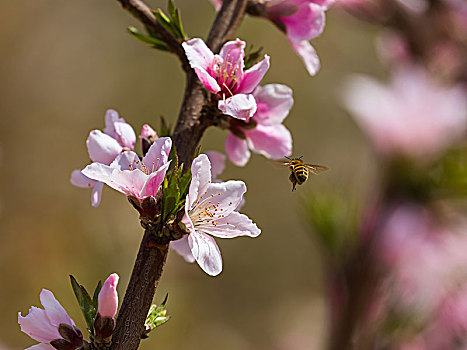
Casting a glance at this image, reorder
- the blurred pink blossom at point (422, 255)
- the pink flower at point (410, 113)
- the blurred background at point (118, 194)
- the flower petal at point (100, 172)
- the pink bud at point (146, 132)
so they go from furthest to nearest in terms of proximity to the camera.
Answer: the blurred background at point (118, 194), the pink flower at point (410, 113), the blurred pink blossom at point (422, 255), the pink bud at point (146, 132), the flower petal at point (100, 172)

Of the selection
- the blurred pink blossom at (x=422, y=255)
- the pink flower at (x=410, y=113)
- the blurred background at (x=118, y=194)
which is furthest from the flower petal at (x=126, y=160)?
the blurred background at (x=118, y=194)

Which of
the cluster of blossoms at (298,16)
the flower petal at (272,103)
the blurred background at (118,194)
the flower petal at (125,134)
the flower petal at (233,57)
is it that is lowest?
the blurred background at (118,194)

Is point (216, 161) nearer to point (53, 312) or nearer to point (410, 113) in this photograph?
point (53, 312)

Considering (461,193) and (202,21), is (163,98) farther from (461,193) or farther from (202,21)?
(461,193)

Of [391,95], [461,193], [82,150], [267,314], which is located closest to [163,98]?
[82,150]

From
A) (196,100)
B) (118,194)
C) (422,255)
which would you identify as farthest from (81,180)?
(118,194)

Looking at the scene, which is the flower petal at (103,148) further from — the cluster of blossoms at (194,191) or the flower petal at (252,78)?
the flower petal at (252,78)
